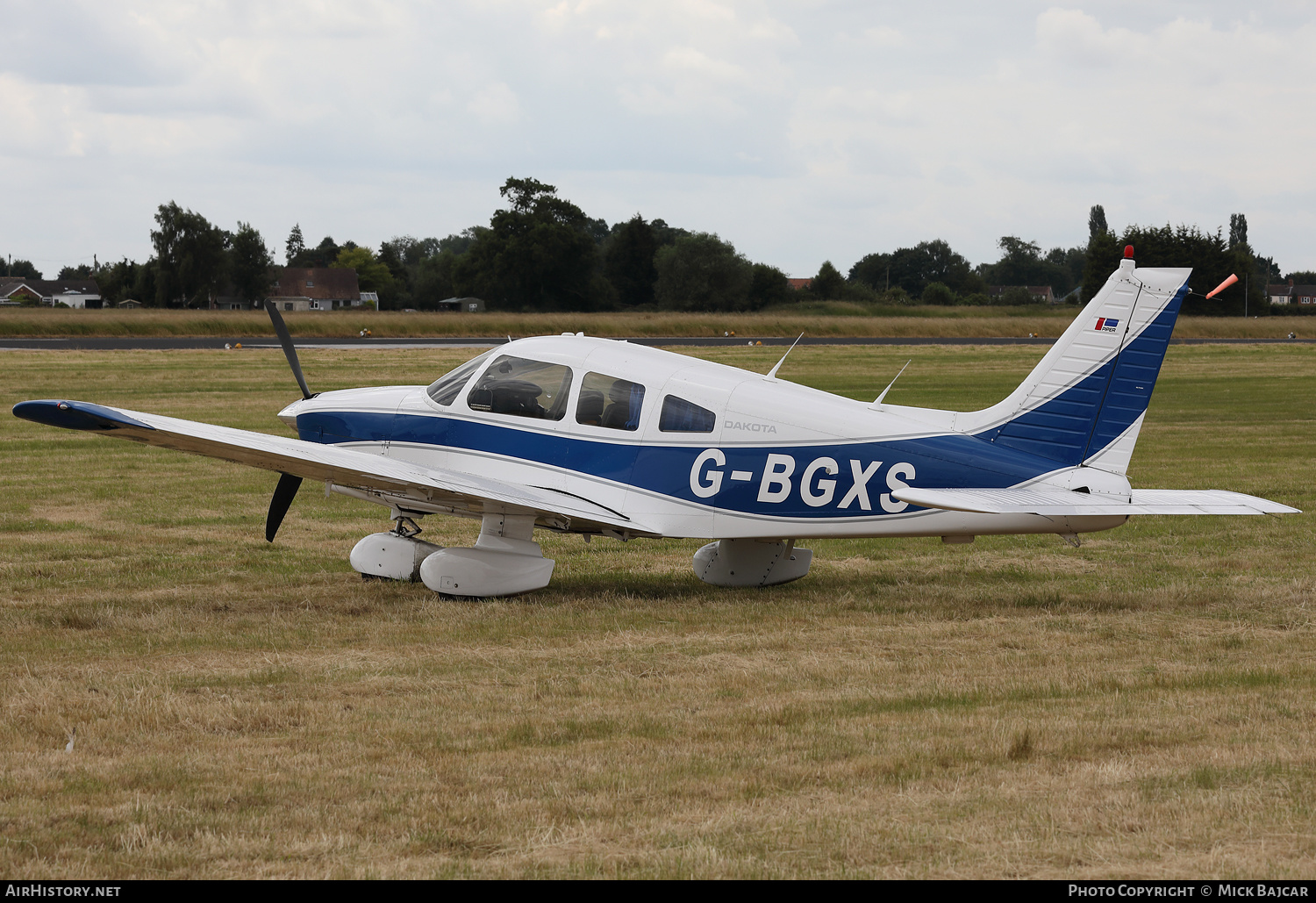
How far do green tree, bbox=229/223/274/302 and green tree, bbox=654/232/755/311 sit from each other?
92.4ft

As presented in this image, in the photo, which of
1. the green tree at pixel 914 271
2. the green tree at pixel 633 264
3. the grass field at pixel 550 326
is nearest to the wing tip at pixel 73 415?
the grass field at pixel 550 326

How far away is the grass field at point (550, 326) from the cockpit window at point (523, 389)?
131 feet

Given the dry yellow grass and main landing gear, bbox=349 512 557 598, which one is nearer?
main landing gear, bbox=349 512 557 598

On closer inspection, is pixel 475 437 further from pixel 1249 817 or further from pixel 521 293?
pixel 521 293

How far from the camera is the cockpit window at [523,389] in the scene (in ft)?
32.0

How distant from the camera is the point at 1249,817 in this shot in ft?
15.6

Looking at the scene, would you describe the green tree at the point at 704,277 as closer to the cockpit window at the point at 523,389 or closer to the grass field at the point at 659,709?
the grass field at the point at 659,709

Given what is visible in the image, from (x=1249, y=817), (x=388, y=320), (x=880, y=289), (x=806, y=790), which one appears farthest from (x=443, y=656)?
(x=880, y=289)

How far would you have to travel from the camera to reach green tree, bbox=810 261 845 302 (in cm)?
8712

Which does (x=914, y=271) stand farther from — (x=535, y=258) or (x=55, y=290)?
(x=55, y=290)

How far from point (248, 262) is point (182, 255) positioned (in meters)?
5.47

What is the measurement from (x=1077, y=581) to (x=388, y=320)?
50440 mm

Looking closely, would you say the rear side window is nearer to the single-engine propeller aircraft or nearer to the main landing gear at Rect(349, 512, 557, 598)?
the single-engine propeller aircraft

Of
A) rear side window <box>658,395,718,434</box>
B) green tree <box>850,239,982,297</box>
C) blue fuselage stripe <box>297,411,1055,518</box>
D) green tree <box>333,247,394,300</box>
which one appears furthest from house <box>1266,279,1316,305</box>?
rear side window <box>658,395,718,434</box>
